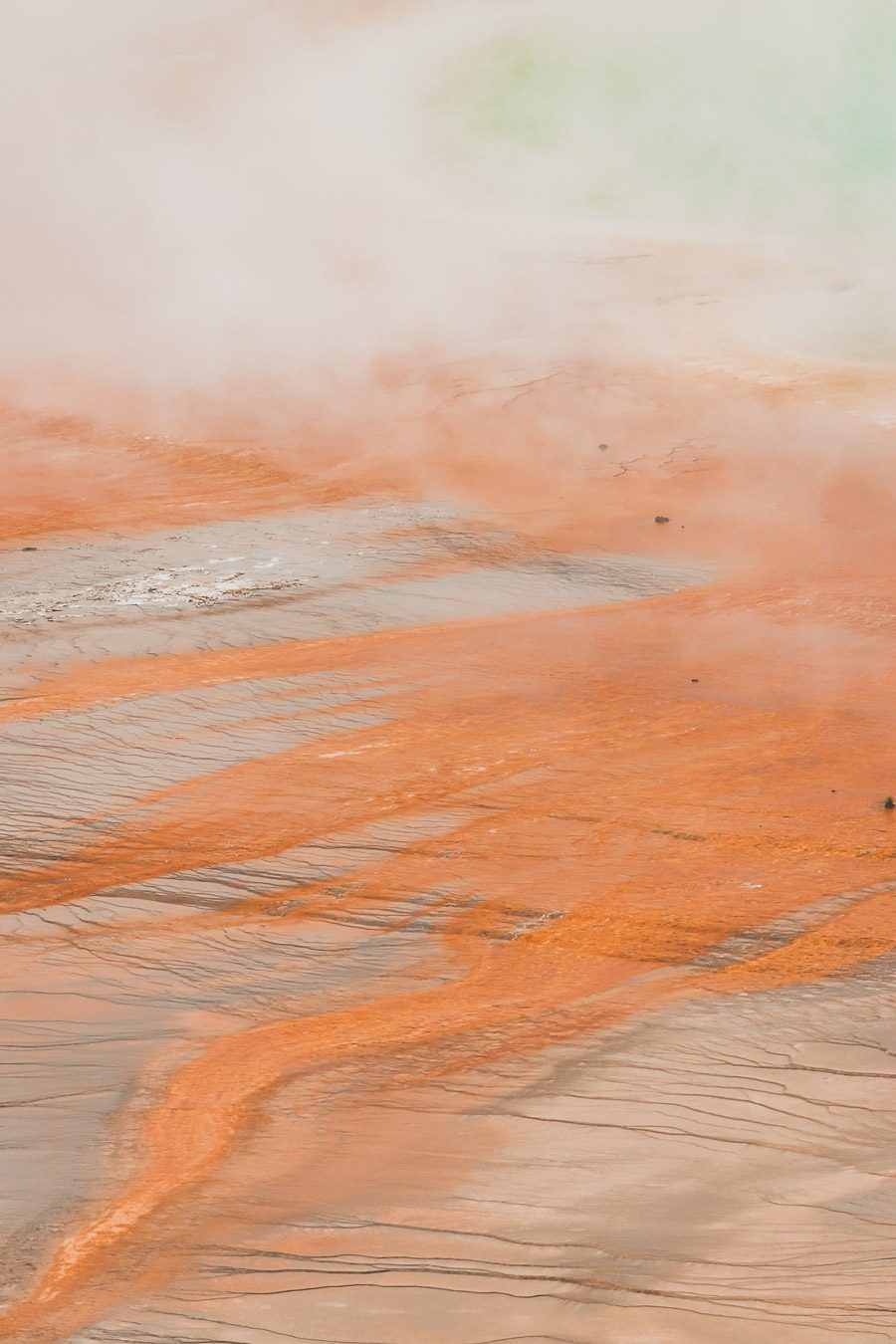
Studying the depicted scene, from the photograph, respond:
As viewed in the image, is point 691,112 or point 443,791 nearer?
point 443,791

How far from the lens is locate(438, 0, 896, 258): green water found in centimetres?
1077

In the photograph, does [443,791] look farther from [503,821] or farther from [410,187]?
[410,187]

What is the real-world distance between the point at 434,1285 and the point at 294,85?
1079 cm

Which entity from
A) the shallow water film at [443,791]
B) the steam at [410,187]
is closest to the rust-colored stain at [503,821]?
the shallow water film at [443,791]

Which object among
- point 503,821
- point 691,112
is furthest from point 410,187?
point 503,821

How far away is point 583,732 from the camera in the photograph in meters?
3.92

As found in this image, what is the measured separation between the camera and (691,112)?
11.4 meters

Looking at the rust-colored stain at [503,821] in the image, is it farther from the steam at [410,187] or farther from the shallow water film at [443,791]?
the steam at [410,187]

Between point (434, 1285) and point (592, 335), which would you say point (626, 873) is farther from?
point (592, 335)

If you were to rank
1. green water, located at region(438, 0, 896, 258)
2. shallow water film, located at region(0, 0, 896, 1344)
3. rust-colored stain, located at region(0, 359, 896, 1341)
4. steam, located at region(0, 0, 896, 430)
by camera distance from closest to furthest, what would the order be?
shallow water film, located at region(0, 0, 896, 1344), rust-colored stain, located at region(0, 359, 896, 1341), steam, located at region(0, 0, 896, 430), green water, located at region(438, 0, 896, 258)

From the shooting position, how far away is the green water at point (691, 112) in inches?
424

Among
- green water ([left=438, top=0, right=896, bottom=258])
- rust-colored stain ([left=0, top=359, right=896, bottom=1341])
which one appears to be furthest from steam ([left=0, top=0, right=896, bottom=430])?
rust-colored stain ([left=0, top=359, right=896, bottom=1341])

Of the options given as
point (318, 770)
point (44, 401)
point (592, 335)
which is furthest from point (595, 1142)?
point (592, 335)

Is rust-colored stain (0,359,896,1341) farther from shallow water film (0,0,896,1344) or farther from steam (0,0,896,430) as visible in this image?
steam (0,0,896,430)
